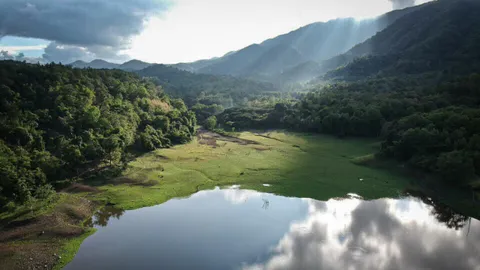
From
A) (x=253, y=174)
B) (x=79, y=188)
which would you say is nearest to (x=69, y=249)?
(x=79, y=188)

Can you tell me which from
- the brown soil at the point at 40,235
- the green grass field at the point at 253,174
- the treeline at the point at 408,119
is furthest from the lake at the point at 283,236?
the treeline at the point at 408,119

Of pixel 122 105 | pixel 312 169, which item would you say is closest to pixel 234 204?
pixel 312 169

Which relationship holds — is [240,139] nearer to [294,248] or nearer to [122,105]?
[122,105]

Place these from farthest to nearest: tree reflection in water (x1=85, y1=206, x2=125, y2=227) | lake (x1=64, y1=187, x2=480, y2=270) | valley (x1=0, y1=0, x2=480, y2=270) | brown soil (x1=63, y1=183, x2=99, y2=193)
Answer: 1. brown soil (x1=63, y1=183, x2=99, y2=193)
2. tree reflection in water (x1=85, y1=206, x2=125, y2=227)
3. valley (x1=0, y1=0, x2=480, y2=270)
4. lake (x1=64, y1=187, x2=480, y2=270)

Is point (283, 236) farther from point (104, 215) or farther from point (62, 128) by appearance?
point (62, 128)

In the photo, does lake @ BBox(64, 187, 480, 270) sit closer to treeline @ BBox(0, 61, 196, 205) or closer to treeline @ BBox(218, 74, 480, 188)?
treeline @ BBox(218, 74, 480, 188)

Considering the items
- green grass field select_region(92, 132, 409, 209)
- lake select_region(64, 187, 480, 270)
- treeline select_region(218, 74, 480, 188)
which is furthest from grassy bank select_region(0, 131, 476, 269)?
treeline select_region(218, 74, 480, 188)

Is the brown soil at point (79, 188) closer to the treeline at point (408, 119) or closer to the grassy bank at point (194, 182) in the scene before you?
the grassy bank at point (194, 182)
